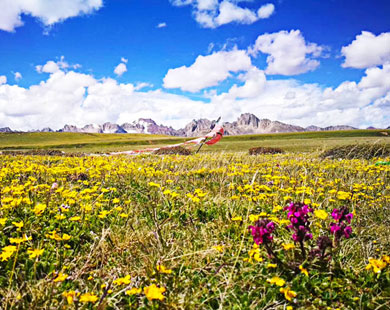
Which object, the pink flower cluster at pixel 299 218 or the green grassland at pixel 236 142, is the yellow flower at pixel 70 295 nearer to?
the pink flower cluster at pixel 299 218

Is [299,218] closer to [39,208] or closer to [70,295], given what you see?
[70,295]

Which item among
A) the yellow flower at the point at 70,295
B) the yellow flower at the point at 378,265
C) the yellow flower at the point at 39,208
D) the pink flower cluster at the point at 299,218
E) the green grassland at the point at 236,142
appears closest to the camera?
the yellow flower at the point at 70,295

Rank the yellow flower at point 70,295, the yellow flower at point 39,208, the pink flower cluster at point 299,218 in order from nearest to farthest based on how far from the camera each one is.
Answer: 1. the yellow flower at point 70,295
2. the pink flower cluster at point 299,218
3. the yellow flower at point 39,208

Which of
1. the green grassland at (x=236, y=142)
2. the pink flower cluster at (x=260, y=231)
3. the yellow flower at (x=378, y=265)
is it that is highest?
the green grassland at (x=236, y=142)

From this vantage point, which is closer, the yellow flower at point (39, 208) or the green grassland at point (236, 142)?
the yellow flower at point (39, 208)

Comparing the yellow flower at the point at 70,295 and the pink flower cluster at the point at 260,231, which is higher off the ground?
the pink flower cluster at the point at 260,231

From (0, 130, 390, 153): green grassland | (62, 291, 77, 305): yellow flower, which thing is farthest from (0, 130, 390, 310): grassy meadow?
(0, 130, 390, 153): green grassland

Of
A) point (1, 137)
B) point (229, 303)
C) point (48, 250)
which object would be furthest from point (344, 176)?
point (1, 137)

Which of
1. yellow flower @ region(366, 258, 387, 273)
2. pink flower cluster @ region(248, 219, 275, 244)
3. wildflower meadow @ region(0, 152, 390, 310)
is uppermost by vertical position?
pink flower cluster @ region(248, 219, 275, 244)

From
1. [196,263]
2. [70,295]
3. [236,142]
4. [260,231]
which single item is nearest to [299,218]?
[260,231]

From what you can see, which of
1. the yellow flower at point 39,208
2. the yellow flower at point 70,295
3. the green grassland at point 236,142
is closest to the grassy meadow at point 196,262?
the yellow flower at point 70,295

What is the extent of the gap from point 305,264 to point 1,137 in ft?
450

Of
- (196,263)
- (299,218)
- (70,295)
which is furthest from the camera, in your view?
(196,263)

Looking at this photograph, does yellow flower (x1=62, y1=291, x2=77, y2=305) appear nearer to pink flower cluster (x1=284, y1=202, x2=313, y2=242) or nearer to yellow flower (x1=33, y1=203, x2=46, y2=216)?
yellow flower (x1=33, y1=203, x2=46, y2=216)
